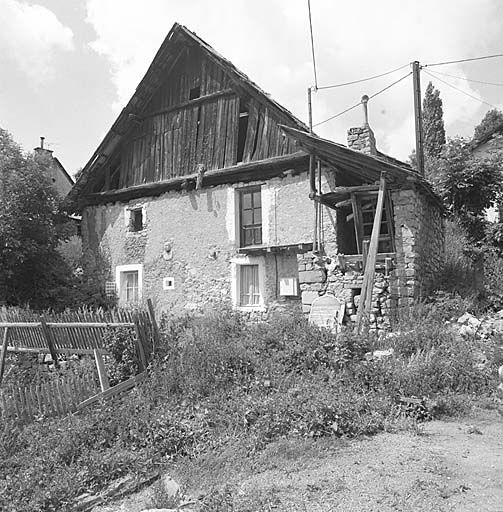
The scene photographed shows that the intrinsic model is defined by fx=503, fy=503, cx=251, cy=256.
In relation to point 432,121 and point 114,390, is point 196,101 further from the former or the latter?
point 432,121

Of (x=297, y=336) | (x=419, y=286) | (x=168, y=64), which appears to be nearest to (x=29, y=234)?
(x=168, y=64)

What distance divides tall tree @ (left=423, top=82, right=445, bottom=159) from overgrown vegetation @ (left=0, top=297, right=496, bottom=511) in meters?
23.5

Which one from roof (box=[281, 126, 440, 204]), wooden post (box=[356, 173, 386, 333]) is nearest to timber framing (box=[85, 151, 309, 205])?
roof (box=[281, 126, 440, 204])

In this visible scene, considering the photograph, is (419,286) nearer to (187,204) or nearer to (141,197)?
(187,204)

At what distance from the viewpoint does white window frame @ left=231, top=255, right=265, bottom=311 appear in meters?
13.0

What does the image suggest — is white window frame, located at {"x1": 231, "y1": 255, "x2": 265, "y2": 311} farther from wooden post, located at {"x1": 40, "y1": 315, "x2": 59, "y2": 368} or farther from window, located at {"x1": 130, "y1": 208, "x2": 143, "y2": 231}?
wooden post, located at {"x1": 40, "y1": 315, "x2": 59, "y2": 368}

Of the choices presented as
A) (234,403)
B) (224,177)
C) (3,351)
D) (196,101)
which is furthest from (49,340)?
(196,101)

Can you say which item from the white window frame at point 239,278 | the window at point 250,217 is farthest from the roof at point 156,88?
the white window frame at point 239,278

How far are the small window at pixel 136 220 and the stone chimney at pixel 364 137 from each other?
666cm

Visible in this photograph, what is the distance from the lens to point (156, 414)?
259 inches

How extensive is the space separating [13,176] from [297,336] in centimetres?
916

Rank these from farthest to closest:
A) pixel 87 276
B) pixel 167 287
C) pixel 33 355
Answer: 1. pixel 87 276
2. pixel 167 287
3. pixel 33 355

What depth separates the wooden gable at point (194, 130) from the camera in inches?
531

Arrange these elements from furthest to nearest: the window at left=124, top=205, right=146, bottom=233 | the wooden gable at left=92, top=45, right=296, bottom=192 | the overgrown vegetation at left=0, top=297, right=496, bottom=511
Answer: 1. the window at left=124, top=205, right=146, bottom=233
2. the wooden gable at left=92, top=45, right=296, bottom=192
3. the overgrown vegetation at left=0, top=297, right=496, bottom=511
